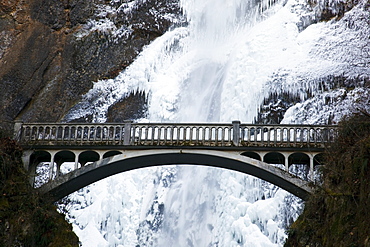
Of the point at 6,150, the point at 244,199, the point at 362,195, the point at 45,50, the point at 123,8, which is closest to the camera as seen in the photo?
the point at 362,195

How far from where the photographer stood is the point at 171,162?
22828mm

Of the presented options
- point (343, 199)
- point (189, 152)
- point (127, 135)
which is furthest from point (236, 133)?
point (343, 199)

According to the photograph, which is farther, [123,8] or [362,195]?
[123,8]

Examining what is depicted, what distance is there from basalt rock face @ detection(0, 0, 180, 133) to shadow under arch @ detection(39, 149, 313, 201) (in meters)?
13.2

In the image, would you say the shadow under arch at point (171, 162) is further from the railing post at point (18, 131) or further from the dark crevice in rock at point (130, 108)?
the dark crevice in rock at point (130, 108)

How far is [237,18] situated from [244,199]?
1316 cm

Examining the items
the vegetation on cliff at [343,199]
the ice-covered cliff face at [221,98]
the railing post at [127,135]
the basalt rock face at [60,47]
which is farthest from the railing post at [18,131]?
the basalt rock face at [60,47]

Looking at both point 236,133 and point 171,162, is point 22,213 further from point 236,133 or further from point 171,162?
point 236,133

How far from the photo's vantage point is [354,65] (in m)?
32.5

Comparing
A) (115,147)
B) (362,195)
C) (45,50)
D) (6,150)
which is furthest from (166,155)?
(45,50)

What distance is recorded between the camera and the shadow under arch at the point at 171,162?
20656mm

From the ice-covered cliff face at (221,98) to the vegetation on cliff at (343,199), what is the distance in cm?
995

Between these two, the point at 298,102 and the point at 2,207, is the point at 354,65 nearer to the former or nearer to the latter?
the point at 298,102

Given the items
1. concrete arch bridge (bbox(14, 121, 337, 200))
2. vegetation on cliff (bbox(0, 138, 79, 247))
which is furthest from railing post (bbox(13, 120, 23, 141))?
vegetation on cliff (bbox(0, 138, 79, 247))
